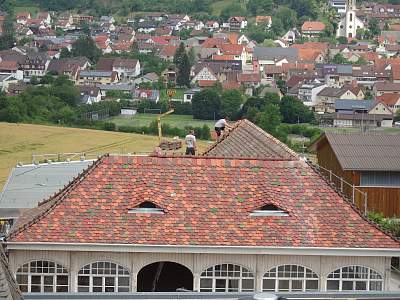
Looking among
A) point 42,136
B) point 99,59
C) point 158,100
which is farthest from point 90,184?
point 99,59

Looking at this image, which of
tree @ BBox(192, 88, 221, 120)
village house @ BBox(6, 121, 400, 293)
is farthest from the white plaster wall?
tree @ BBox(192, 88, 221, 120)

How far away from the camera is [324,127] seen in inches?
2035

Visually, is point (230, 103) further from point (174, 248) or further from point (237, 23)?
point (174, 248)

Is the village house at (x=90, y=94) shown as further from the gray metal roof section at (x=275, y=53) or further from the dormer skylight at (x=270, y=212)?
the dormer skylight at (x=270, y=212)

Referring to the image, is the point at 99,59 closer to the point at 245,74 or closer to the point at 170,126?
the point at 245,74

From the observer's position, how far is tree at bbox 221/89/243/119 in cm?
5453

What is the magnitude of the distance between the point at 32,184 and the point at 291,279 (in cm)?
808

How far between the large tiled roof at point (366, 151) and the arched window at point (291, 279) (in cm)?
721

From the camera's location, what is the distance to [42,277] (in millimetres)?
11023

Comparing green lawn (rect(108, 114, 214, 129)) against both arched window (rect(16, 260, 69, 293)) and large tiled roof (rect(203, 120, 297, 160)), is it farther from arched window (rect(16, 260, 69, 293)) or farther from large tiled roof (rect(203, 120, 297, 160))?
arched window (rect(16, 260, 69, 293))

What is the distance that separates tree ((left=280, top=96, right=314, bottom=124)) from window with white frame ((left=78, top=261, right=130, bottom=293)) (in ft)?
138

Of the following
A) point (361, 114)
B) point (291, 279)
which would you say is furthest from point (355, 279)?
point (361, 114)

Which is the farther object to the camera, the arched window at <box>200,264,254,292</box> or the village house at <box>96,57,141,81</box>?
the village house at <box>96,57,141,81</box>

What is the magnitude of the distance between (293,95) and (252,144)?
159 feet
